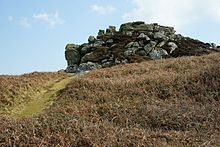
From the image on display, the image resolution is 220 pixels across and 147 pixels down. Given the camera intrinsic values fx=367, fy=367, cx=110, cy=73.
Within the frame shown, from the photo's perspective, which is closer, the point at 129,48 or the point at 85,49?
the point at 129,48

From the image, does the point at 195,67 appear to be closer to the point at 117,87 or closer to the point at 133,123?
the point at 117,87

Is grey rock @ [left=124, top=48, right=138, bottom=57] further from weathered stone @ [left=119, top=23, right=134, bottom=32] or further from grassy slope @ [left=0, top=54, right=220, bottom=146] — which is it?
grassy slope @ [left=0, top=54, right=220, bottom=146]

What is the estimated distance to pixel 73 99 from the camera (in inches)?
852

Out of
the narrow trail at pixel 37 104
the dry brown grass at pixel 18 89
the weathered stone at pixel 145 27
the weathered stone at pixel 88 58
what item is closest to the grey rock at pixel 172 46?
the weathered stone at pixel 145 27

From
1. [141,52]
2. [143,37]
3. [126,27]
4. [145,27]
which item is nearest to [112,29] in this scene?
[126,27]

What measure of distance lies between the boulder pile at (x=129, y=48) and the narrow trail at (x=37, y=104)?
1316cm

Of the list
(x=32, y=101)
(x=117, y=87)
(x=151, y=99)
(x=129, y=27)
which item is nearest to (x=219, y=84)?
(x=151, y=99)

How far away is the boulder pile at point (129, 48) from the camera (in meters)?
40.0

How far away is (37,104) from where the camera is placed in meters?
22.0

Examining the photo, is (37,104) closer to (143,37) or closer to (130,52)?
(130,52)

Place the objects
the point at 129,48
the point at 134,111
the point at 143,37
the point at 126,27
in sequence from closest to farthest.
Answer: the point at 134,111 → the point at 129,48 → the point at 143,37 → the point at 126,27

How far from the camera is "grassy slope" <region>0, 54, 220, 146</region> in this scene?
416 inches

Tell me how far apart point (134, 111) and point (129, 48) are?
2481 centimetres

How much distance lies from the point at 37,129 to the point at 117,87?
40.0ft
